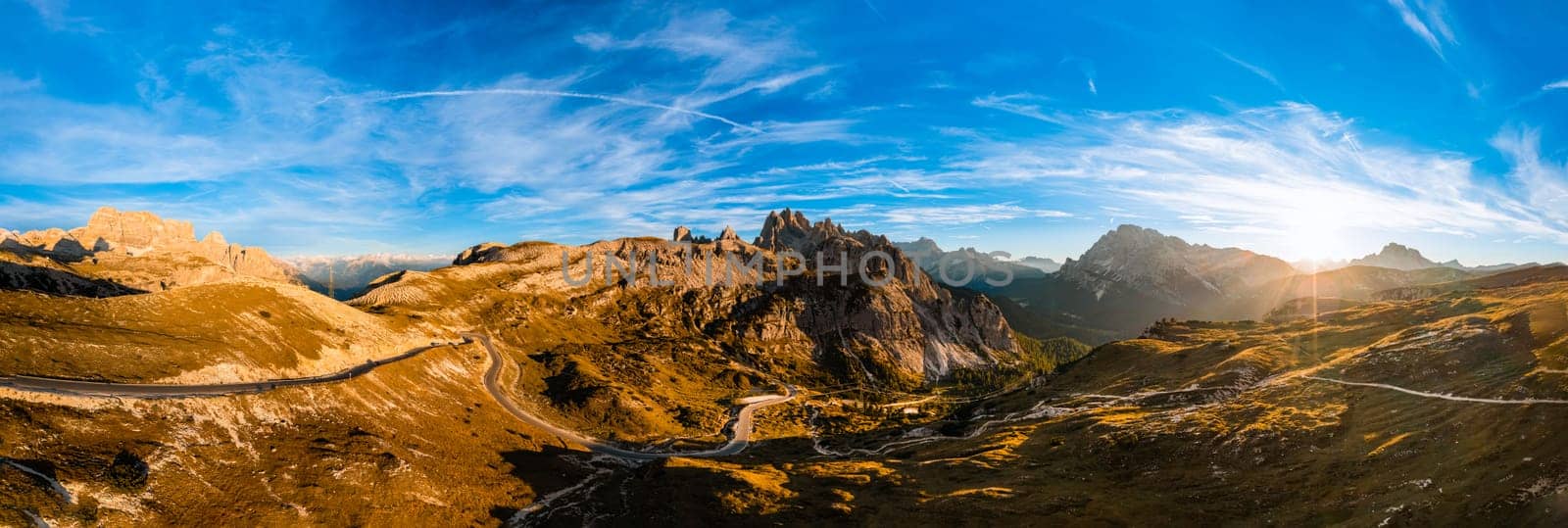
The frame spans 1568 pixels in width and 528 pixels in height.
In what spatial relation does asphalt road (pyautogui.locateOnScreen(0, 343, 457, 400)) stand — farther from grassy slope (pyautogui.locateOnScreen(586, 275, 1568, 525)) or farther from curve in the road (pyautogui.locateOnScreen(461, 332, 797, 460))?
grassy slope (pyautogui.locateOnScreen(586, 275, 1568, 525))

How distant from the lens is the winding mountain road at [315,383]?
79.9 meters

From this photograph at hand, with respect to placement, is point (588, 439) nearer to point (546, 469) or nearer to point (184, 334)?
point (546, 469)

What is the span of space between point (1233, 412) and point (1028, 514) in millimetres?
68600

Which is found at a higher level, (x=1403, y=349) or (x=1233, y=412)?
(x=1403, y=349)

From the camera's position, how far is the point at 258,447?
281ft

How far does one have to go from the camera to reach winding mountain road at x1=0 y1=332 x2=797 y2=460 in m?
79.9

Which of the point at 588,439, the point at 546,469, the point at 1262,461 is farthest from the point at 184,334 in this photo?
the point at 1262,461

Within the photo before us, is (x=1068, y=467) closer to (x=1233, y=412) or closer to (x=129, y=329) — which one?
(x=1233, y=412)

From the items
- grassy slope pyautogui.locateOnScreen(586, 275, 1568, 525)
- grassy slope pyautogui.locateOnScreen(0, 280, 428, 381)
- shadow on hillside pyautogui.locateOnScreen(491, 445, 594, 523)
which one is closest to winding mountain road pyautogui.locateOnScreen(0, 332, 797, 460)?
grassy slope pyautogui.locateOnScreen(0, 280, 428, 381)

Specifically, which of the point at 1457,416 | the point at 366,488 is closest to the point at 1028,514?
the point at 1457,416

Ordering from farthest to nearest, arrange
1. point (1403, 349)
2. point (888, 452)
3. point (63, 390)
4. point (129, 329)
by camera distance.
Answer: point (888, 452) → point (1403, 349) → point (129, 329) → point (63, 390)

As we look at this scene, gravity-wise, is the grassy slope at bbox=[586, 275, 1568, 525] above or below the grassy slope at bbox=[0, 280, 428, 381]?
below

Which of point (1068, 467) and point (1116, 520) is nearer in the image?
point (1116, 520)

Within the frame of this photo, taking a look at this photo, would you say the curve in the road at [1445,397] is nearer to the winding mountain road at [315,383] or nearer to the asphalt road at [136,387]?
→ the winding mountain road at [315,383]
